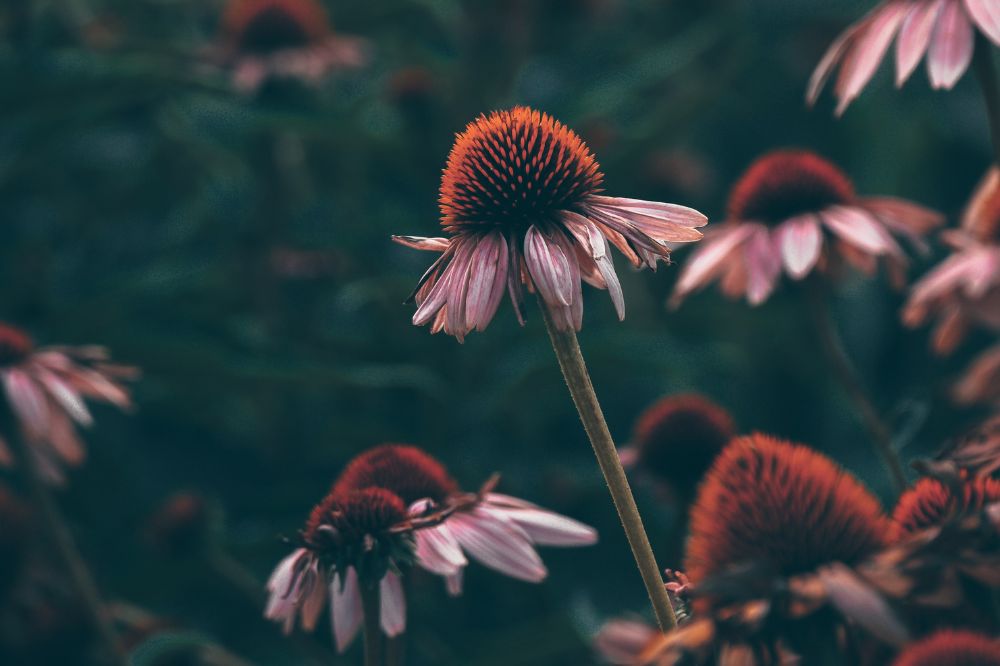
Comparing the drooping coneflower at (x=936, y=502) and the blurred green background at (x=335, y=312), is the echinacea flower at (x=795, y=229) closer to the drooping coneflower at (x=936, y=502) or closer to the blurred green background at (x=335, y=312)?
the blurred green background at (x=335, y=312)

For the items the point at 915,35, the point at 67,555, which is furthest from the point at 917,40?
the point at 67,555

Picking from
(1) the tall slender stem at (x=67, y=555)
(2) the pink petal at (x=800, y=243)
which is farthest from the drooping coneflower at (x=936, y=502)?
(1) the tall slender stem at (x=67, y=555)

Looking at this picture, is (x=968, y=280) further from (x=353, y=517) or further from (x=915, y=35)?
(x=353, y=517)

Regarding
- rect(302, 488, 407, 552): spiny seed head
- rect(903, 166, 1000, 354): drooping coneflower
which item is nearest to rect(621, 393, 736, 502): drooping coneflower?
rect(903, 166, 1000, 354): drooping coneflower

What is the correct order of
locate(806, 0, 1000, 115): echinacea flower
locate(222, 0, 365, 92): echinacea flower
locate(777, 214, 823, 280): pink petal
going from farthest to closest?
locate(222, 0, 365, 92): echinacea flower
locate(777, 214, 823, 280): pink petal
locate(806, 0, 1000, 115): echinacea flower

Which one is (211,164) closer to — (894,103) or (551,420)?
(551,420)

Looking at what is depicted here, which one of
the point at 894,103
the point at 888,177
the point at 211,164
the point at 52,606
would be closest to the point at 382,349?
the point at 211,164

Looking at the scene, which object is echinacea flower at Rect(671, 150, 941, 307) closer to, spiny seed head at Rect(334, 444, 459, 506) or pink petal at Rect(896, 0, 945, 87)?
pink petal at Rect(896, 0, 945, 87)
